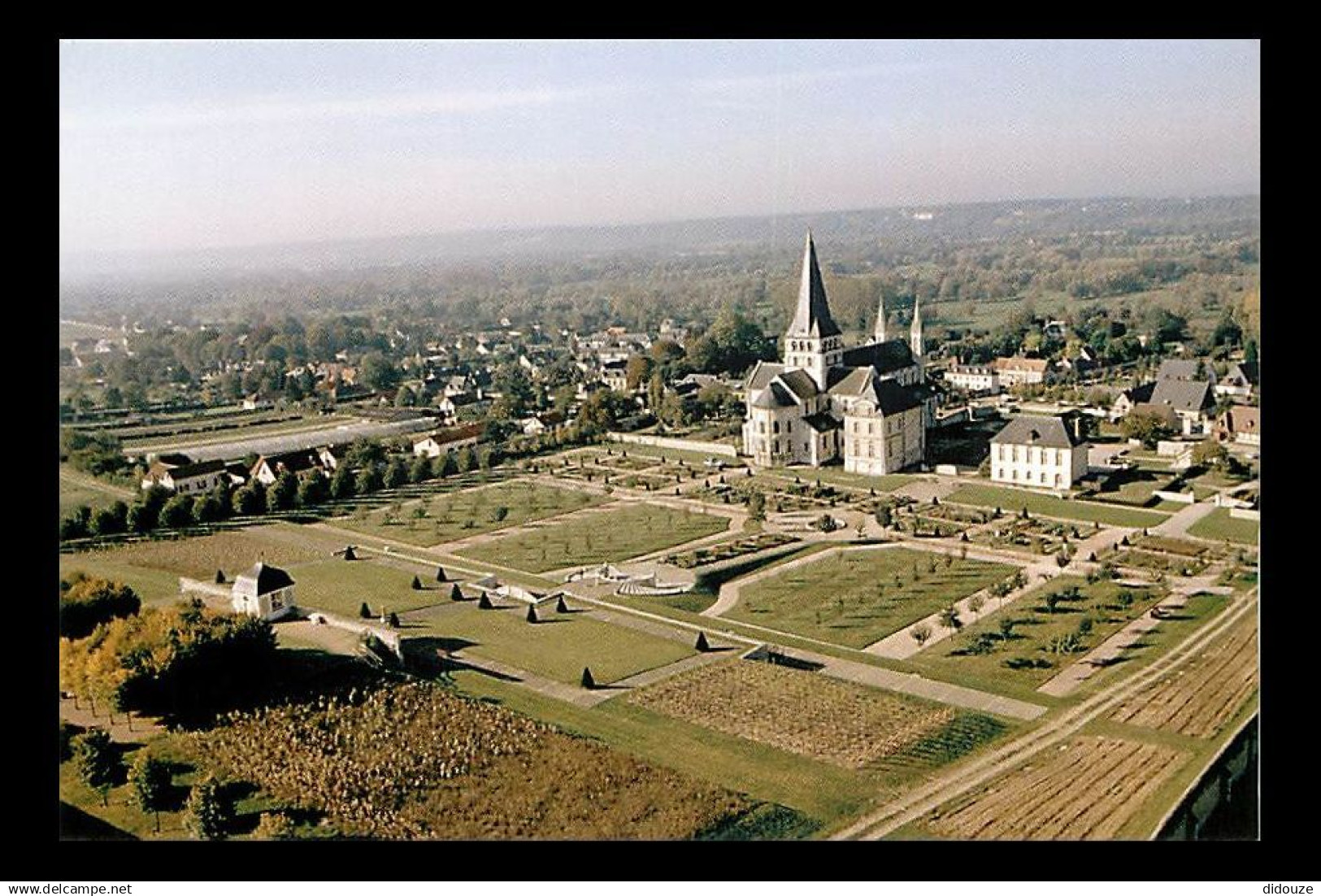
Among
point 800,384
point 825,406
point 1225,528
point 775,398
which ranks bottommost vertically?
point 1225,528

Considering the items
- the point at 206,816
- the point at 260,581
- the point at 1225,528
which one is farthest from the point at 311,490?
the point at 1225,528

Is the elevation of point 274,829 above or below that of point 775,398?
below

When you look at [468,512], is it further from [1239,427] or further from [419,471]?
[1239,427]

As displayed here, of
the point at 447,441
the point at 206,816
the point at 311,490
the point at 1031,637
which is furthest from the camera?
the point at 447,441

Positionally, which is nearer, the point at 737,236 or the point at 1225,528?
the point at 1225,528

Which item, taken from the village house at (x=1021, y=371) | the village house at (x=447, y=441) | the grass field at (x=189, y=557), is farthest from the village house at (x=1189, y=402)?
the grass field at (x=189, y=557)

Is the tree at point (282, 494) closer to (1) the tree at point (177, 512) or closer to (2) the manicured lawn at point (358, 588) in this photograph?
(1) the tree at point (177, 512)
